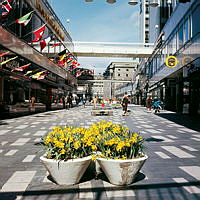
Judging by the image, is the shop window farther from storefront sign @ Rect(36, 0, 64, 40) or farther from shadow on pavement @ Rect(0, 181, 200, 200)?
shadow on pavement @ Rect(0, 181, 200, 200)

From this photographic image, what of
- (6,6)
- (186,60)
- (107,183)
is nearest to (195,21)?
(186,60)

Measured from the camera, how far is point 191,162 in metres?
5.26

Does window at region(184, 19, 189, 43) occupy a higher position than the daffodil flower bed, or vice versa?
window at region(184, 19, 189, 43)

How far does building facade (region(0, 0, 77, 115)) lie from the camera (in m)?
16.3

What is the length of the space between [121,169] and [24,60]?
17.9 metres

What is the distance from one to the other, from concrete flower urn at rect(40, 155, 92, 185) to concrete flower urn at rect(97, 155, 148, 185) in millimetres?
317

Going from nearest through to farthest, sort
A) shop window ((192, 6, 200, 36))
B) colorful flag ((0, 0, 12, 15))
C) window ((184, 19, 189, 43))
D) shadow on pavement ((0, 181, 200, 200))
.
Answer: shadow on pavement ((0, 181, 200, 200))
colorful flag ((0, 0, 12, 15))
shop window ((192, 6, 200, 36))
window ((184, 19, 189, 43))

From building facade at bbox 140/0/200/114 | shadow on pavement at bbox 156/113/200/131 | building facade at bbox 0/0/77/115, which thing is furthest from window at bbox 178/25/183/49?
building facade at bbox 0/0/77/115

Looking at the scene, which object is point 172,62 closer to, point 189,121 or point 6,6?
point 189,121

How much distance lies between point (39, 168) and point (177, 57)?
832 inches

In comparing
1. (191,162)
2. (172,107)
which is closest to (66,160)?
(191,162)

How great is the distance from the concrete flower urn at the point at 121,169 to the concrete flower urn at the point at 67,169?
317mm

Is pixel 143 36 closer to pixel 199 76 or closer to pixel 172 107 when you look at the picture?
pixel 172 107

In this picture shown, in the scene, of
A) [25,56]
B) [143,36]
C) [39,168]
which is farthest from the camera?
[143,36]
